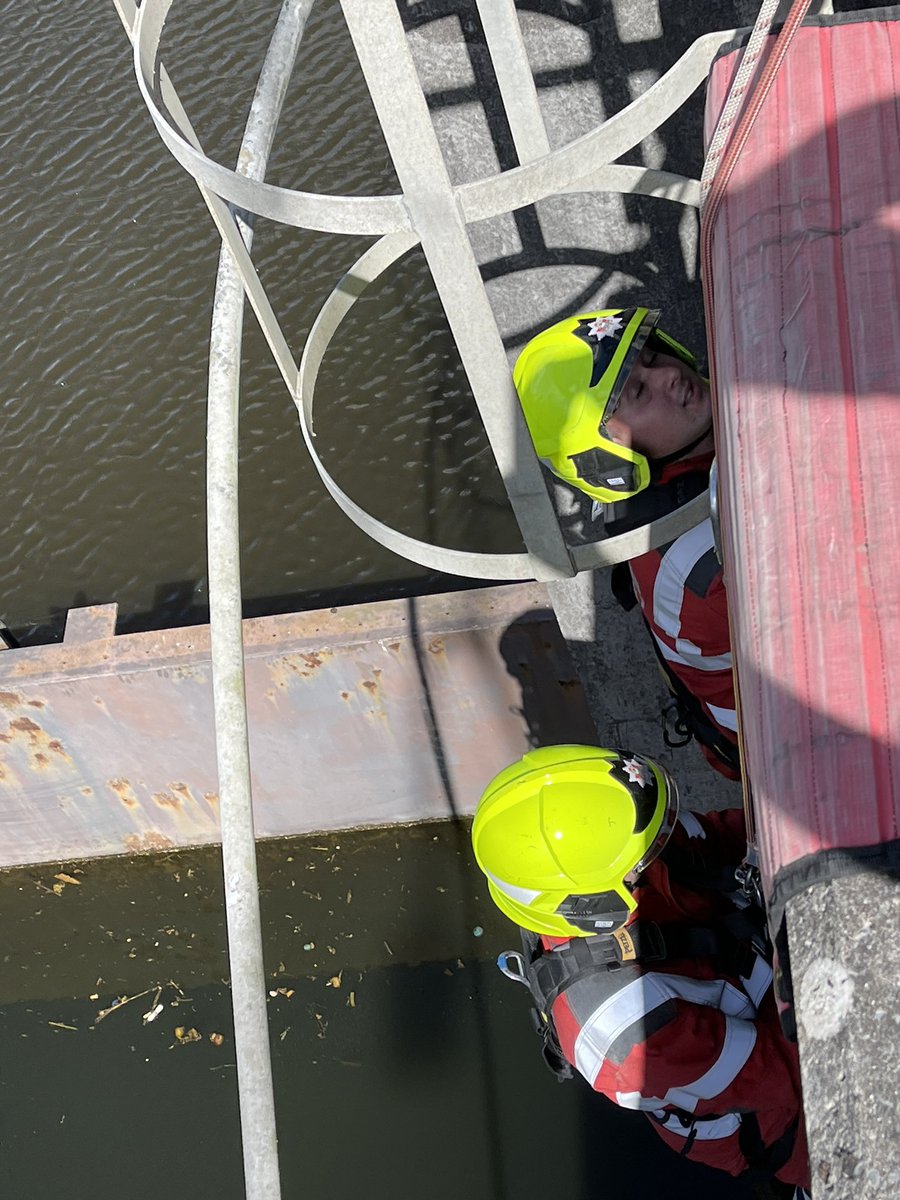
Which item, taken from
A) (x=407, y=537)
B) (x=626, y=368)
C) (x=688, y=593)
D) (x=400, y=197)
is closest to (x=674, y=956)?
(x=688, y=593)

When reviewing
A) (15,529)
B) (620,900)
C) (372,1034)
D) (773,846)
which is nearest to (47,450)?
(15,529)

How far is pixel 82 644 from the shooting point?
216 inches

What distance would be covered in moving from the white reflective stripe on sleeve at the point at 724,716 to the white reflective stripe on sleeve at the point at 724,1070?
0.92 m

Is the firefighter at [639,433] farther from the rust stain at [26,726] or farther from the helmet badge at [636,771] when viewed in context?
the rust stain at [26,726]

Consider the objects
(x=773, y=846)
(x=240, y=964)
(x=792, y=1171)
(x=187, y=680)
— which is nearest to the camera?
(x=773, y=846)

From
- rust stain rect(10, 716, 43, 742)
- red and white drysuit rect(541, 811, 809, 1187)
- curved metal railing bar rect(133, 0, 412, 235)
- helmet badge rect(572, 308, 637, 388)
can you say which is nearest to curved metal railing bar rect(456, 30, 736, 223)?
curved metal railing bar rect(133, 0, 412, 235)

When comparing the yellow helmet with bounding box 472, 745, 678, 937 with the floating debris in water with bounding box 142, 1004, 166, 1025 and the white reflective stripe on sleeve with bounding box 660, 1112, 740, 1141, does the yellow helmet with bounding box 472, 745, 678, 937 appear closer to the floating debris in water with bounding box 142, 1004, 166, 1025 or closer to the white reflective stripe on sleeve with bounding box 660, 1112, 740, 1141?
the white reflective stripe on sleeve with bounding box 660, 1112, 740, 1141

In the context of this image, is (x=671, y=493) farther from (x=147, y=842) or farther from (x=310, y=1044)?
(x=147, y=842)

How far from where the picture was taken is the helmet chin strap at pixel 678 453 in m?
3.23

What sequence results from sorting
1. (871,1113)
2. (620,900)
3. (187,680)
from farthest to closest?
(187,680), (620,900), (871,1113)

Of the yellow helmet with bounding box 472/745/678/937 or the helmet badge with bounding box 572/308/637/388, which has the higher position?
the helmet badge with bounding box 572/308/637/388

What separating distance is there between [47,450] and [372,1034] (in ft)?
16.3

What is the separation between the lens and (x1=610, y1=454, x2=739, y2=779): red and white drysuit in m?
3.26

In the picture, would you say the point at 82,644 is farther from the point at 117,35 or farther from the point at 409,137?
the point at 117,35
